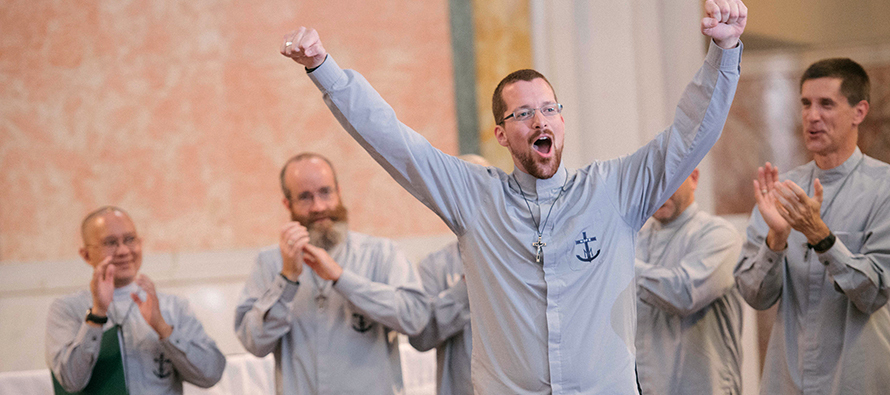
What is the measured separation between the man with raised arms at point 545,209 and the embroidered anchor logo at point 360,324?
1.47 m

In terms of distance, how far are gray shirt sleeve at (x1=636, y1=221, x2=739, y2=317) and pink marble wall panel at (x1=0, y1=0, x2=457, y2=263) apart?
308cm

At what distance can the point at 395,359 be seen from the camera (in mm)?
4047

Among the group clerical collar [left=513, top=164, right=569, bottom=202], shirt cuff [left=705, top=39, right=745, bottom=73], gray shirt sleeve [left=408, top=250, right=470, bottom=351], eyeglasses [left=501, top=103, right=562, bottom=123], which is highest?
shirt cuff [left=705, top=39, right=745, bottom=73]

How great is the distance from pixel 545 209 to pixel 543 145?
0.21 metres

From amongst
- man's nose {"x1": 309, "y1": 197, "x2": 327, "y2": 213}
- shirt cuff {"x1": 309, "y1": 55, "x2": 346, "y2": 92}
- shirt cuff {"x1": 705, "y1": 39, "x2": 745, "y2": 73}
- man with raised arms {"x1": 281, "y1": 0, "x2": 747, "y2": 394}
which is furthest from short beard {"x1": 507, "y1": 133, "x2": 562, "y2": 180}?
man's nose {"x1": 309, "y1": 197, "x2": 327, "y2": 213}

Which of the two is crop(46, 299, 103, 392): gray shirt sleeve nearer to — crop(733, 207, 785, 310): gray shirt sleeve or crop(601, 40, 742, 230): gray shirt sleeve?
crop(601, 40, 742, 230): gray shirt sleeve

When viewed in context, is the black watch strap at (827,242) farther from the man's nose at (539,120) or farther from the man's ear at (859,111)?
the man's nose at (539,120)

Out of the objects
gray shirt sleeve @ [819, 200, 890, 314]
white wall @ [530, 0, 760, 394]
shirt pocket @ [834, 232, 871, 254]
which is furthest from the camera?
white wall @ [530, 0, 760, 394]

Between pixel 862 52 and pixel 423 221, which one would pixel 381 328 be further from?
pixel 862 52

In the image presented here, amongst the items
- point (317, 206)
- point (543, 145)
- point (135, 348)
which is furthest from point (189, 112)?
point (543, 145)

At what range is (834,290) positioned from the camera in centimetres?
346

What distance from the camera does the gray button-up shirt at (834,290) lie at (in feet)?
10.8

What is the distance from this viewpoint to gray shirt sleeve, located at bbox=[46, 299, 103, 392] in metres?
3.86

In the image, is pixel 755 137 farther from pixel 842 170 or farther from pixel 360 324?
pixel 360 324
